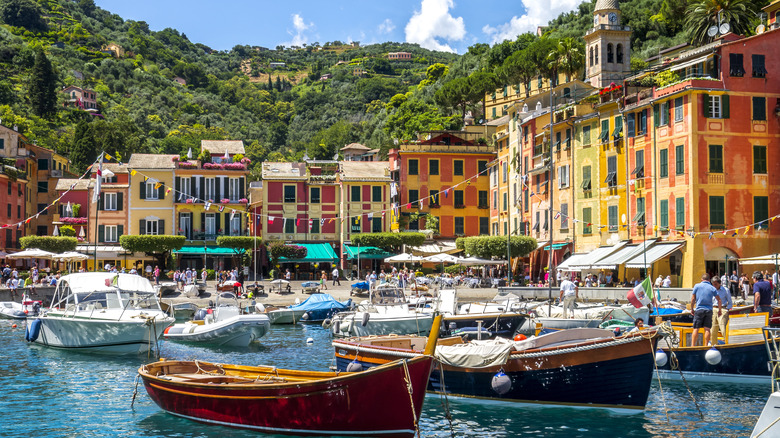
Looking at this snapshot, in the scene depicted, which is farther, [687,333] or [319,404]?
[687,333]

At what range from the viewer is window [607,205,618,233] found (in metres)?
50.2

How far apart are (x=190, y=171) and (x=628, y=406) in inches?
2178

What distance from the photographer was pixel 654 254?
147 ft

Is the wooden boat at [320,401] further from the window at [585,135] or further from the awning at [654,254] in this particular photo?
the window at [585,135]

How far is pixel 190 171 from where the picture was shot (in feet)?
222

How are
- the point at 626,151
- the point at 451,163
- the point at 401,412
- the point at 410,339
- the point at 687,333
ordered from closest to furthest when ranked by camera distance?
1. the point at 401,412
2. the point at 410,339
3. the point at 687,333
4. the point at 626,151
5. the point at 451,163

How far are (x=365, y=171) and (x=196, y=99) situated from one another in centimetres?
10250

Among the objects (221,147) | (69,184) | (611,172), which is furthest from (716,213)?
(69,184)

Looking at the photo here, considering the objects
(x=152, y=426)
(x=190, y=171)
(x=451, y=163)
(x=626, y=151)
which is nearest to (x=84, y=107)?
(x=190, y=171)

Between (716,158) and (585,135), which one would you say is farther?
(585,135)

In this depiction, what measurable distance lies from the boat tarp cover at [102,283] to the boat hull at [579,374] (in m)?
14.9

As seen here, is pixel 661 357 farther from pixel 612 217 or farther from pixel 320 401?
pixel 612 217

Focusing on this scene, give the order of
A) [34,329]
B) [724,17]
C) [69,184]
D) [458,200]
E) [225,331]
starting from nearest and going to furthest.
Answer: [34,329]
[225,331]
[724,17]
[458,200]
[69,184]

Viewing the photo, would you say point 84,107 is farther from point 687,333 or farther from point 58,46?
point 687,333
